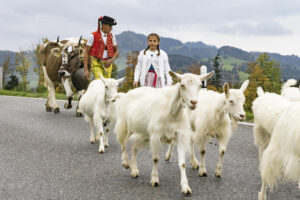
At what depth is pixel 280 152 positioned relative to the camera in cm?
379

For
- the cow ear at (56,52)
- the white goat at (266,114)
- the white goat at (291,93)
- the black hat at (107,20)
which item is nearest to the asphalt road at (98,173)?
the white goat at (266,114)

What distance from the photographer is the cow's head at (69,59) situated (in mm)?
11695

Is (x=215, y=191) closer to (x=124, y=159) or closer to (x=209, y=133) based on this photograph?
(x=209, y=133)

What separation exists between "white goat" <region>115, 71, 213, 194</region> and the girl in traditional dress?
4.91 feet

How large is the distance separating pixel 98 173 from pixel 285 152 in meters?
2.87

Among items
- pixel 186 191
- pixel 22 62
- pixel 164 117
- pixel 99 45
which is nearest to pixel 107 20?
pixel 99 45

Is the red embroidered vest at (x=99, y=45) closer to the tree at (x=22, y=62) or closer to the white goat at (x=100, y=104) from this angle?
the white goat at (x=100, y=104)

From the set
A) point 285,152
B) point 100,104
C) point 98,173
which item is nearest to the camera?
point 285,152

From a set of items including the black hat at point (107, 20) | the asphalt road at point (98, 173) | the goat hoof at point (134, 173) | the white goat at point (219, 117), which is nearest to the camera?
the asphalt road at point (98, 173)

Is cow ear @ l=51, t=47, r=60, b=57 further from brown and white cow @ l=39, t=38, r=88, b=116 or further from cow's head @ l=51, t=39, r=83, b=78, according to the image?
cow's head @ l=51, t=39, r=83, b=78

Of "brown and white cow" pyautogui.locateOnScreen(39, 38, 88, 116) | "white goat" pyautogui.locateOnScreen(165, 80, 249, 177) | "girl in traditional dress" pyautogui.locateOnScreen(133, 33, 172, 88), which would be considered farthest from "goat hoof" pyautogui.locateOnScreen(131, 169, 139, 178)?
"brown and white cow" pyautogui.locateOnScreen(39, 38, 88, 116)

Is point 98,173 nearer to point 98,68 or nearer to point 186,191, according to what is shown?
point 186,191

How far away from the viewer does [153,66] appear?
23.2ft

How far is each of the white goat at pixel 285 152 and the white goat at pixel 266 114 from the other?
5.69 feet
